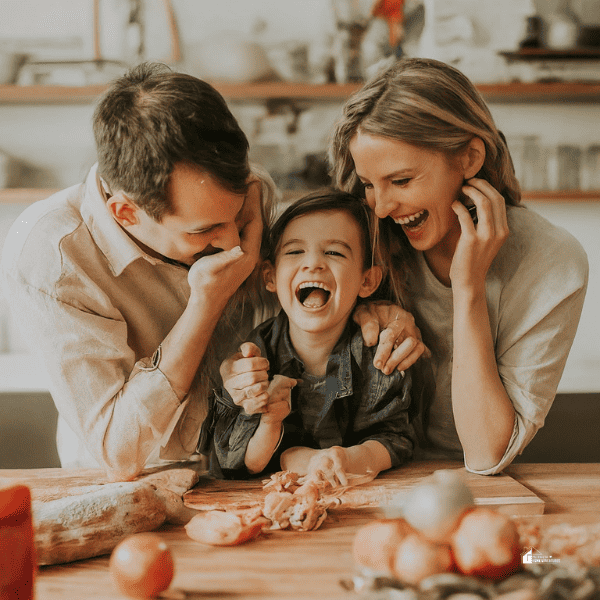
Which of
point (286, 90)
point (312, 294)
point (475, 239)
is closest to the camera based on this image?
point (475, 239)

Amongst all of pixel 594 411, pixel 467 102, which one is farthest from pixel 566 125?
pixel 467 102

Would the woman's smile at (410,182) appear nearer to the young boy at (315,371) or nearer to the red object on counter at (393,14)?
the young boy at (315,371)

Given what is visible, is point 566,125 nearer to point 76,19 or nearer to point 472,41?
point 472,41

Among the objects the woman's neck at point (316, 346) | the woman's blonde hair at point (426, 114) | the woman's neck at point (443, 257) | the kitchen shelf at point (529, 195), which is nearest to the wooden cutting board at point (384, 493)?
the woman's neck at point (316, 346)

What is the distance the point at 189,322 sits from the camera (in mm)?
1086

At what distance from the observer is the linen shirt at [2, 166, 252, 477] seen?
1047mm

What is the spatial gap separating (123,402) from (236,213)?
0.37m

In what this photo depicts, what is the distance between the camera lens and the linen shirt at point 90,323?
3.43 feet

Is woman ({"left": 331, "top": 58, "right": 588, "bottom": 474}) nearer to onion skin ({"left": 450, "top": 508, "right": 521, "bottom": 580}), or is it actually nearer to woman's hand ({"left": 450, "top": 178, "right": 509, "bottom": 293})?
woman's hand ({"left": 450, "top": 178, "right": 509, "bottom": 293})

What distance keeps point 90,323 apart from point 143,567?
51 centimetres

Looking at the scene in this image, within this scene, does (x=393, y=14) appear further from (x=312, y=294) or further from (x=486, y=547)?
(x=486, y=547)

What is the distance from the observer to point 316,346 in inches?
48.9

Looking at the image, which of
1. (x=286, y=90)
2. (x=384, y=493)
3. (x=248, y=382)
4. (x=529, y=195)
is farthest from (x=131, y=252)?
(x=529, y=195)

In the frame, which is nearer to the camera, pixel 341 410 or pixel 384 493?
pixel 384 493
